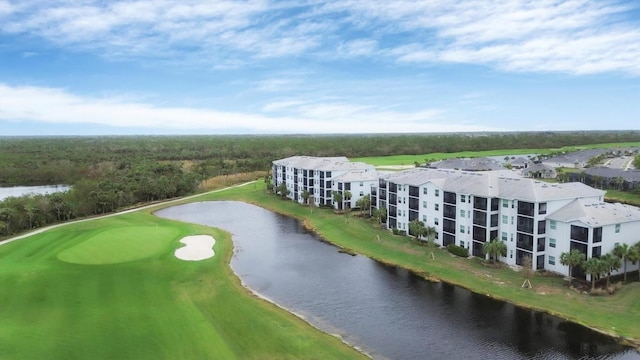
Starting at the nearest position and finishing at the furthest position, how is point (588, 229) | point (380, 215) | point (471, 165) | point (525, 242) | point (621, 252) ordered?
point (621, 252) < point (588, 229) < point (525, 242) < point (380, 215) < point (471, 165)

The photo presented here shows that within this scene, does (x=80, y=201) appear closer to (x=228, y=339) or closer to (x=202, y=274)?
(x=202, y=274)

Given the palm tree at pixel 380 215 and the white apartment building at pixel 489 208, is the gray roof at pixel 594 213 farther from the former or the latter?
the palm tree at pixel 380 215

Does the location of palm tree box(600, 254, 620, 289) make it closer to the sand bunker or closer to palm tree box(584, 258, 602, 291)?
palm tree box(584, 258, 602, 291)

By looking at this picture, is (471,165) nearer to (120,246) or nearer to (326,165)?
(326,165)

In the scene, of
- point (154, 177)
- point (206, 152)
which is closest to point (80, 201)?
point (154, 177)

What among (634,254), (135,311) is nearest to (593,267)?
(634,254)

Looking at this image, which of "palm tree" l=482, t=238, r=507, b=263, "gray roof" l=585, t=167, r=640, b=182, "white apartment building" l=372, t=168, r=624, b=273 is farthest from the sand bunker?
"gray roof" l=585, t=167, r=640, b=182
